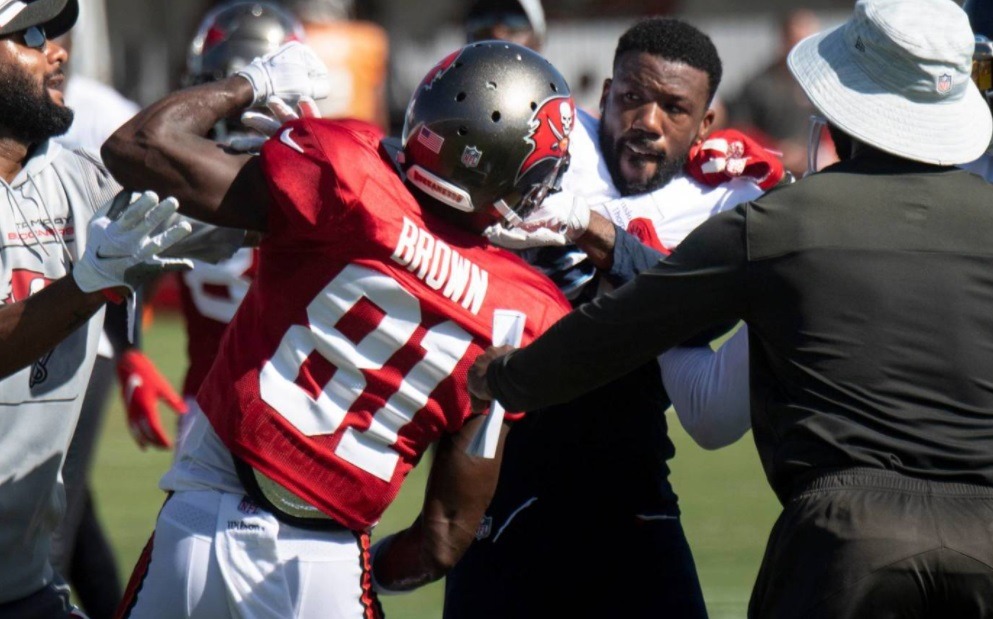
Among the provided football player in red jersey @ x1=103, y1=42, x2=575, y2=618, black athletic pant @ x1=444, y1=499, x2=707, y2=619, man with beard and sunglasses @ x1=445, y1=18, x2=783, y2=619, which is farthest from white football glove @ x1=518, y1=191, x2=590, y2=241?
black athletic pant @ x1=444, y1=499, x2=707, y2=619

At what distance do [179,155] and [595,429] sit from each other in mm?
1408

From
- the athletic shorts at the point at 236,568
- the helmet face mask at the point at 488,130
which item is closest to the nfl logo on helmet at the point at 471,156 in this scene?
the helmet face mask at the point at 488,130

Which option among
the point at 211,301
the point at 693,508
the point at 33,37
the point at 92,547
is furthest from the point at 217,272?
the point at 693,508

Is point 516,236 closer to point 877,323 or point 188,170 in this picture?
point 188,170

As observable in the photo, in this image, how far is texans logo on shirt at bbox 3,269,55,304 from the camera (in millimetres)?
3547

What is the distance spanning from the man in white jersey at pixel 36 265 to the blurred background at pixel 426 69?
2.57m

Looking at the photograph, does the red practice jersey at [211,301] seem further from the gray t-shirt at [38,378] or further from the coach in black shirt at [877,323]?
the coach in black shirt at [877,323]

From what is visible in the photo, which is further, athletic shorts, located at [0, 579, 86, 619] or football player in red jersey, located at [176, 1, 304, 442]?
football player in red jersey, located at [176, 1, 304, 442]

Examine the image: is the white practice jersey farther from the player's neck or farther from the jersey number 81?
the jersey number 81

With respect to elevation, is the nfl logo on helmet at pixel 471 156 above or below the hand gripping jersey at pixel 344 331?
above

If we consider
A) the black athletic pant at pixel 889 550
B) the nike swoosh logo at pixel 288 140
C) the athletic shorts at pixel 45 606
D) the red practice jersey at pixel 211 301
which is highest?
the nike swoosh logo at pixel 288 140

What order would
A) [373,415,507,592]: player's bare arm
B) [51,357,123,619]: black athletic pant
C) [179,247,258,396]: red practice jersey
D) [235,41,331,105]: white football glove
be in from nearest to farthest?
[373,415,507,592]: player's bare arm < [235,41,331,105]: white football glove < [51,357,123,619]: black athletic pant < [179,247,258,396]: red practice jersey

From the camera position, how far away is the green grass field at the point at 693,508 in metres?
6.32

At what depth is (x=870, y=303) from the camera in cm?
285
